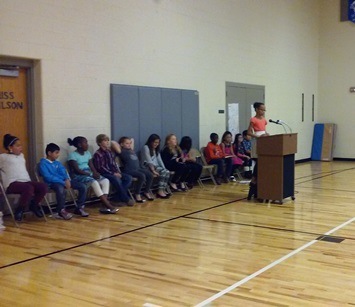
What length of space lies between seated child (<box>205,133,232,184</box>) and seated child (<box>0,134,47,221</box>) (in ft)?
13.2

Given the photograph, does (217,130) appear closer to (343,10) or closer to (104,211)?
(104,211)

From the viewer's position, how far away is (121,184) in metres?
7.01

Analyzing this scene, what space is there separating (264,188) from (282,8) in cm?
665

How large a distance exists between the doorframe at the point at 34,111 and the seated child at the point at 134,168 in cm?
120

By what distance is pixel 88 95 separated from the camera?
7.34m

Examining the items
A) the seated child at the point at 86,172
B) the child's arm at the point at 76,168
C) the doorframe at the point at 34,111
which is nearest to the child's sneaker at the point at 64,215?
the seated child at the point at 86,172

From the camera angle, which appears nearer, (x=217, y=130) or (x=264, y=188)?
(x=264, y=188)

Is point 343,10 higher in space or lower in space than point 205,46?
higher

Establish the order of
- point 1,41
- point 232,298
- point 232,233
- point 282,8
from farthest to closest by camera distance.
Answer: point 282,8
point 1,41
point 232,233
point 232,298

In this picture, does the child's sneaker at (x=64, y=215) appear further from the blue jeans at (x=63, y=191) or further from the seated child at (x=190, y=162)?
the seated child at (x=190, y=162)

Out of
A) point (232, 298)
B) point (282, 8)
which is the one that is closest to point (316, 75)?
point (282, 8)

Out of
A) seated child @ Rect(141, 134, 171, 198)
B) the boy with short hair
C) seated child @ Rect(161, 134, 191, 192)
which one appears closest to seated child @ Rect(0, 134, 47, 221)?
the boy with short hair

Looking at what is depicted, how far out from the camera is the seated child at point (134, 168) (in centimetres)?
734

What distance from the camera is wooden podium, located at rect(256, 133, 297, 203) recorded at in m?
6.91
